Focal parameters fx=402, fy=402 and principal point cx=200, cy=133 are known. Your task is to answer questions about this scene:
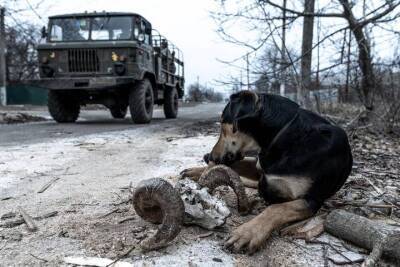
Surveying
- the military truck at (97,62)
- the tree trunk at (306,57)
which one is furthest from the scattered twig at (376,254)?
the military truck at (97,62)

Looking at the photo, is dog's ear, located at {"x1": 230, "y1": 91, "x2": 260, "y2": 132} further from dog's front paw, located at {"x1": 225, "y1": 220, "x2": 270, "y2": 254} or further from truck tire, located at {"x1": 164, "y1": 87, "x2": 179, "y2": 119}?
truck tire, located at {"x1": 164, "y1": 87, "x2": 179, "y2": 119}

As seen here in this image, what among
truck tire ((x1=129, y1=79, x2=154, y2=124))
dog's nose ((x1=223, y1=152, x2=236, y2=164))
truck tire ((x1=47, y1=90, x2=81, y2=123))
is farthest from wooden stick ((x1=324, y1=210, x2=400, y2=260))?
truck tire ((x1=47, y1=90, x2=81, y2=123))

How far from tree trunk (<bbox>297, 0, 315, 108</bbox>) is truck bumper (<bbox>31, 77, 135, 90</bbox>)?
3.84 m

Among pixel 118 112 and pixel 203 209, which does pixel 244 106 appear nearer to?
pixel 203 209

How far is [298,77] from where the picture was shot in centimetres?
825

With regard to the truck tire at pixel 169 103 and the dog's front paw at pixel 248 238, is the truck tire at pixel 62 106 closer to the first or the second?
the truck tire at pixel 169 103

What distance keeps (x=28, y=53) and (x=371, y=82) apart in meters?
35.6

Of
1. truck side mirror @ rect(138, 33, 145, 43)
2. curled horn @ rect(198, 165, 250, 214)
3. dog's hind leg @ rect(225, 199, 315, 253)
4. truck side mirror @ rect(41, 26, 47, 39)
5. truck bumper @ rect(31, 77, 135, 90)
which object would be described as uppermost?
truck side mirror @ rect(41, 26, 47, 39)

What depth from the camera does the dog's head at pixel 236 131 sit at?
2.80 meters

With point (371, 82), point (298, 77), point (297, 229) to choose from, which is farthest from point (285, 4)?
point (297, 229)

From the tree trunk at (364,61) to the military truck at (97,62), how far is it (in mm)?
4706

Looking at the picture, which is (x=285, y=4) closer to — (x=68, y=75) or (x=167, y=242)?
(x=68, y=75)

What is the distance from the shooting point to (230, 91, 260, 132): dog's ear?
2785 mm

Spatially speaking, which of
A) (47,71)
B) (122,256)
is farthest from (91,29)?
(122,256)
